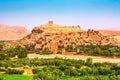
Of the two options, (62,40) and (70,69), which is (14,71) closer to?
(70,69)

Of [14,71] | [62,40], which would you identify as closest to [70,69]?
[14,71]

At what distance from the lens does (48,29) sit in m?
120

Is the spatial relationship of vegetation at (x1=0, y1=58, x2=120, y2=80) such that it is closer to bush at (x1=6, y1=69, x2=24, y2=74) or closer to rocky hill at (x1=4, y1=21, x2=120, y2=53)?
bush at (x1=6, y1=69, x2=24, y2=74)

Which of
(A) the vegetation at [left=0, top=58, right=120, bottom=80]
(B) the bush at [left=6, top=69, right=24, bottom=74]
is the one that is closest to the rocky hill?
(A) the vegetation at [left=0, top=58, right=120, bottom=80]

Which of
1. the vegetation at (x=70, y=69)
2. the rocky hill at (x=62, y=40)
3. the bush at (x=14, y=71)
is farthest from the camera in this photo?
the rocky hill at (x=62, y=40)

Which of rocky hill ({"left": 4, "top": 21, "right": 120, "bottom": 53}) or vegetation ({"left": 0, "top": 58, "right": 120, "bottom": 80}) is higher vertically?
rocky hill ({"left": 4, "top": 21, "right": 120, "bottom": 53})

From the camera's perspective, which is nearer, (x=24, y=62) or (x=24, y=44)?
(x=24, y=62)


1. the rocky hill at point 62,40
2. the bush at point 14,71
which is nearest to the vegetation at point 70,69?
the bush at point 14,71

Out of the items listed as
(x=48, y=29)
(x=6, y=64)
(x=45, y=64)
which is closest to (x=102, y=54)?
(x=45, y=64)

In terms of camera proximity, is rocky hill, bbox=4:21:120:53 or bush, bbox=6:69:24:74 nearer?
bush, bbox=6:69:24:74

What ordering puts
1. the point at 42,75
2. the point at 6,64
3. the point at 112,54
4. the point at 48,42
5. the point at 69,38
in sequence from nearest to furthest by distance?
the point at 42,75 < the point at 6,64 < the point at 112,54 < the point at 48,42 < the point at 69,38

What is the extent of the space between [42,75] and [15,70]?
1400cm

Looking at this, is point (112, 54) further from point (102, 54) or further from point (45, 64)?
point (45, 64)

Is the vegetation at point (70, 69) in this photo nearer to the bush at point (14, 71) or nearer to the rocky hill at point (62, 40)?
the bush at point (14, 71)
